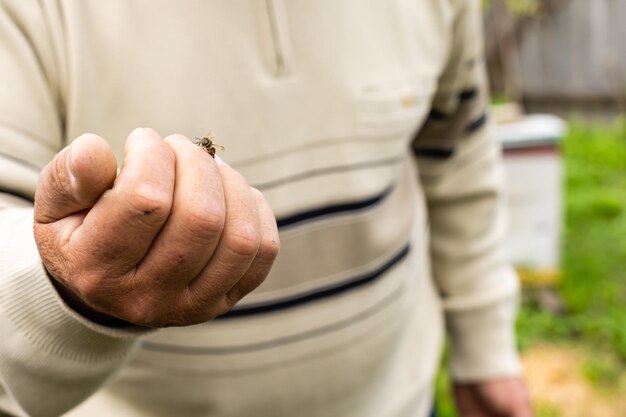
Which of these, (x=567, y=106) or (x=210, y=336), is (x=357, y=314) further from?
(x=567, y=106)

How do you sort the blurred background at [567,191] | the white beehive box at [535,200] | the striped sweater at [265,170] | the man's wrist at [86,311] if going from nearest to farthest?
the man's wrist at [86,311] < the striped sweater at [265,170] < the blurred background at [567,191] < the white beehive box at [535,200]

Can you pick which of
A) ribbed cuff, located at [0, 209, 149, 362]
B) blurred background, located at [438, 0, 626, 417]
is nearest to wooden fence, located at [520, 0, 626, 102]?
blurred background, located at [438, 0, 626, 417]

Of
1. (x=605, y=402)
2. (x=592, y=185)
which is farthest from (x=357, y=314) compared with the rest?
(x=592, y=185)

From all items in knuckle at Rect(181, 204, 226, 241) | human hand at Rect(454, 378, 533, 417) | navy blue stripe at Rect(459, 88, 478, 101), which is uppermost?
knuckle at Rect(181, 204, 226, 241)

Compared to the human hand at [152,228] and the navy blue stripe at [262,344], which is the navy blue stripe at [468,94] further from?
the human hand at [152,228]

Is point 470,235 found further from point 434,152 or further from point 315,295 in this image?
point 315,295

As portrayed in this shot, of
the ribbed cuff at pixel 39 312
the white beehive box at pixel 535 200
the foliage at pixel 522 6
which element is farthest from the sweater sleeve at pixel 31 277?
the foliage at pixel 522 6

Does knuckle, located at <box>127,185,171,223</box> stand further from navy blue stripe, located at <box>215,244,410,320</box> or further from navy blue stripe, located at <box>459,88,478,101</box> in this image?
navy blue stripe, located at <box>459,88,478,101</box>
